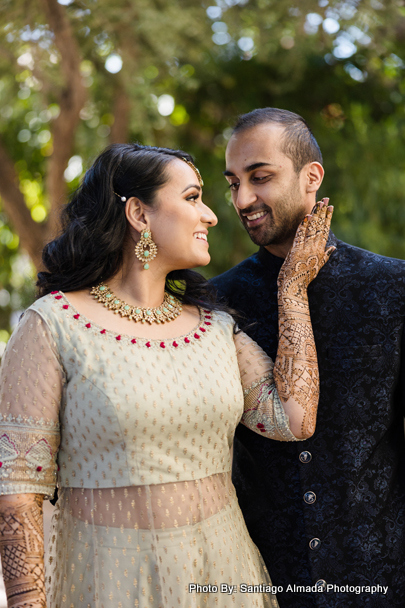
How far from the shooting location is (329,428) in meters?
1.91

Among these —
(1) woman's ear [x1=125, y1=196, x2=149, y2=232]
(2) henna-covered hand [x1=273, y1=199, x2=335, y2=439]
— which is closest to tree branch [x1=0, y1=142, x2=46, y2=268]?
(1) woman's ear [x1=125, y1=196, x2=149, y2=232]

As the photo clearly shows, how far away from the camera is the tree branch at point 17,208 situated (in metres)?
5.79

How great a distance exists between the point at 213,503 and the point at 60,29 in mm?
3907

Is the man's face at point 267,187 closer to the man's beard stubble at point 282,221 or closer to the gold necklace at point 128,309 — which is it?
the man's beard stubble at point 282,221

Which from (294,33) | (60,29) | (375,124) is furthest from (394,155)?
(60,29)

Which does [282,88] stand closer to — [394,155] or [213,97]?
[213,97]

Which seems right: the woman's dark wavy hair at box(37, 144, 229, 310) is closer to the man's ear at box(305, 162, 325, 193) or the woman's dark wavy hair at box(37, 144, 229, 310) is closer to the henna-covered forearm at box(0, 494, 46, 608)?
the man's ear at box(305, 162, 325, 193)

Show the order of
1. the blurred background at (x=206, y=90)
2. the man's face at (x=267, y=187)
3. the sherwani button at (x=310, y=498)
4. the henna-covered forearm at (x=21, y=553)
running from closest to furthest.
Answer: the henna-covered forearm at (x=21, y=553)
the sherwani button at (x=310, y=498)
the man's face at (x=267, y=187)
the blurred background at (x=206, y=90)

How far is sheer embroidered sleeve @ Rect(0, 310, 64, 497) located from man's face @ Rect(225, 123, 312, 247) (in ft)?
2.62

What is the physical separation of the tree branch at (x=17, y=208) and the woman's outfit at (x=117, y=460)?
14.2 feet

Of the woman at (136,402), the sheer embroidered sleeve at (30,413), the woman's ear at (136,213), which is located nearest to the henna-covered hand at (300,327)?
the woman at (136,402)

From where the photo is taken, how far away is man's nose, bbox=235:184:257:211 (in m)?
2.03

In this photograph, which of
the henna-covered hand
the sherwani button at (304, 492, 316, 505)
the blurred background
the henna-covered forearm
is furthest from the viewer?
the blurred background

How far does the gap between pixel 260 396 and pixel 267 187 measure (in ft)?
2.21
